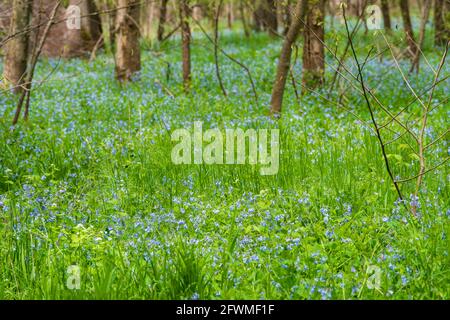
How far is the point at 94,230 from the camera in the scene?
480 centimetres

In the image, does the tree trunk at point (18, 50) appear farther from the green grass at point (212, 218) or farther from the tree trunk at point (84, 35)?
the tree trunk at point (84, 35)

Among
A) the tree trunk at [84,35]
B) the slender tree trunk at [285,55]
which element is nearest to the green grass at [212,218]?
the slender tree trunk at [285,55]

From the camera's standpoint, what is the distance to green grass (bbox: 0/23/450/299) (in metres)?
3.77

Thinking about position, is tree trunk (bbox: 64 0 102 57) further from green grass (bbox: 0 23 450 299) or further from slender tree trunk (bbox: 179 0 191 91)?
green grass (bbox: 0 23 450 299)

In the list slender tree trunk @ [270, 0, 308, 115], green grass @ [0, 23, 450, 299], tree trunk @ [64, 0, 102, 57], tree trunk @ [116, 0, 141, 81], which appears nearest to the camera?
green grass @ [0, 23, 450, 299]

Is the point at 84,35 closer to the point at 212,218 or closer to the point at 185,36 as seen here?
the point at 185,36

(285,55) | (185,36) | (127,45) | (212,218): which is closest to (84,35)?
(127,45)

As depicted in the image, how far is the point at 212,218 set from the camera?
4.80m

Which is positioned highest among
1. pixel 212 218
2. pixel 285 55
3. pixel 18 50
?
pixel 18 50

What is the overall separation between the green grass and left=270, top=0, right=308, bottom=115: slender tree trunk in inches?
16.3

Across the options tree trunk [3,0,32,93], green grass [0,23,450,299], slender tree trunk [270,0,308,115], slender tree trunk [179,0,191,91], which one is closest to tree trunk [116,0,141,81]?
slender tree trunk [179,0,191,91]

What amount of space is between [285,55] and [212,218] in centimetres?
408
